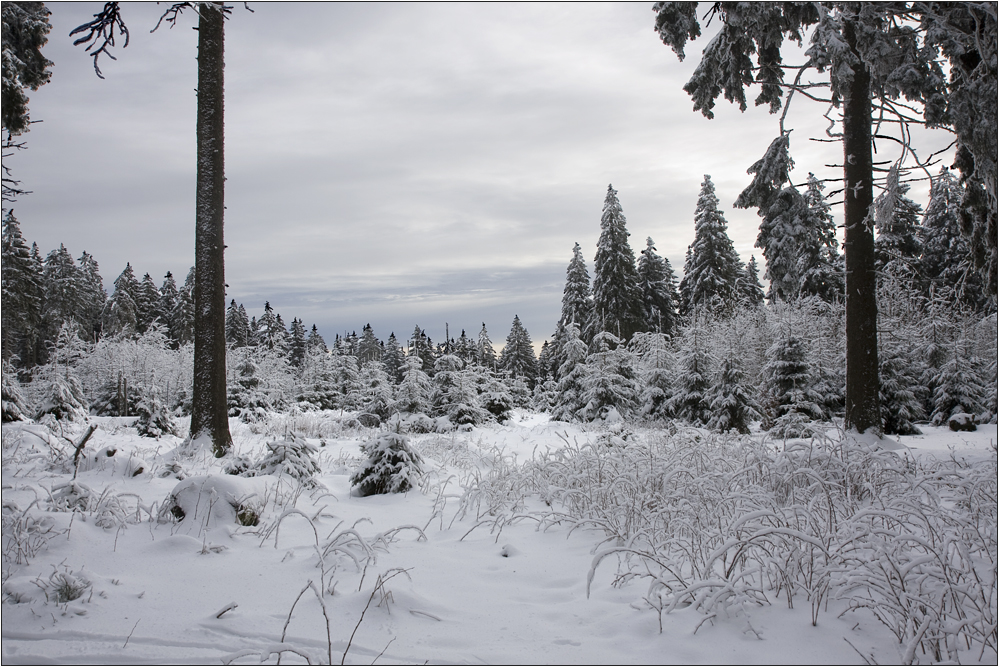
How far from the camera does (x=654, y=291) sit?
117ft

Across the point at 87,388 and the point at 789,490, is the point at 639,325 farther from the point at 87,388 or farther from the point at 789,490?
the point at 87,388

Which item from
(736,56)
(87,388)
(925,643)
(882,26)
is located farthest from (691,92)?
(87,388)

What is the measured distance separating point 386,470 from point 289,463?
1029 millimetres

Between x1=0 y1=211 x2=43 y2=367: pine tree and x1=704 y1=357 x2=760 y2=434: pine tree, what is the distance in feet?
41.3

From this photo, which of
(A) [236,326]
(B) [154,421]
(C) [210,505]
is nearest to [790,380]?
(C) [210,505]

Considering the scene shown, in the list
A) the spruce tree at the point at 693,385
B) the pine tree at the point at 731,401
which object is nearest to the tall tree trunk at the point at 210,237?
the pine tree at the point at 731,401

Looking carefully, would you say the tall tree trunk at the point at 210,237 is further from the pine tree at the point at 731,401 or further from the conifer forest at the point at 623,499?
the pine tree at the point at 731,401

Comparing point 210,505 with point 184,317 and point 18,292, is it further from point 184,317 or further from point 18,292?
point 184,317

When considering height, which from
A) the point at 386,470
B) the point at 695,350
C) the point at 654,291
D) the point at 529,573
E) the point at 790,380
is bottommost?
the point at 529,573

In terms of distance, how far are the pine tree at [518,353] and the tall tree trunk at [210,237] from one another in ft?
123

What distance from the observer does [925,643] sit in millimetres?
2219

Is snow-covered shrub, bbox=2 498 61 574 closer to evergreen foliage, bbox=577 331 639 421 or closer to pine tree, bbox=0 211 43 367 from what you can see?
pine tree, bbox=0 211 43 367

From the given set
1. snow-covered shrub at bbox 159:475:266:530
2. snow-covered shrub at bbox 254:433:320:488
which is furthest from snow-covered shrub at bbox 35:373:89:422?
snow-covered shrub at bbox 159:475:266:530

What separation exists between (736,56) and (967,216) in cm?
408
